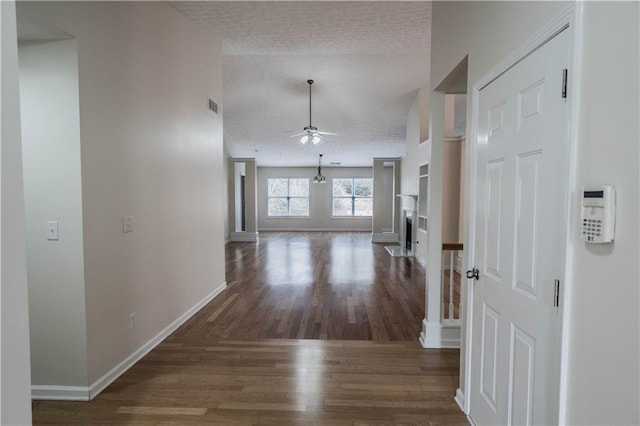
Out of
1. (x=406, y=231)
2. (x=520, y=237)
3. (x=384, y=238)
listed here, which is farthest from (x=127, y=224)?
(x=384, y=238)

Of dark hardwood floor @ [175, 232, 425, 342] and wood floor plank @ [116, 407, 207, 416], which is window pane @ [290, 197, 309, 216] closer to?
dark hardwood floor @ [175, 232, 425, 342]

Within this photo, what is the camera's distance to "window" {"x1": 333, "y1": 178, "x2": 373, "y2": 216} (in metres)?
12.7

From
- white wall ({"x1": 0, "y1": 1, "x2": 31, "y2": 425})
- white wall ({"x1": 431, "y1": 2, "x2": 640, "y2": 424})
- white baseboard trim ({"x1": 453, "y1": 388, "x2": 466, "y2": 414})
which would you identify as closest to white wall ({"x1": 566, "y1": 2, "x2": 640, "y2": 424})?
white wall ({"x1": 431, "y1": 2, "x2": 640, "y2": 424})

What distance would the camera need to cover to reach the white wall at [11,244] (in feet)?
2.97

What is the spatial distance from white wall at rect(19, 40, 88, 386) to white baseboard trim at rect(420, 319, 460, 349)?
8.71 feet

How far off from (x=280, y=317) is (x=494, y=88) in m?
2.98

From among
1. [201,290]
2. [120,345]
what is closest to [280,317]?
[201,290]

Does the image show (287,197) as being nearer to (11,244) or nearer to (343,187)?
(343,187)

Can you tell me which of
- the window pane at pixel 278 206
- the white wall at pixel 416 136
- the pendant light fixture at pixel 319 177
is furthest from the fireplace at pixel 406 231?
the window pane at pixel 278 206

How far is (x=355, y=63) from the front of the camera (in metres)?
5.34

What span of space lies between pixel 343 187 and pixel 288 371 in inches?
417

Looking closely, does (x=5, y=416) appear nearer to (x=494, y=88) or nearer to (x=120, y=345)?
(x=120, y=345)

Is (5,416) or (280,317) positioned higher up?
(5,416)

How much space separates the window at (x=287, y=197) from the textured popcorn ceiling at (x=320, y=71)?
4.03 feet
